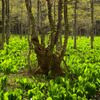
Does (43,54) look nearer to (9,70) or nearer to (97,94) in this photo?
(9,70)

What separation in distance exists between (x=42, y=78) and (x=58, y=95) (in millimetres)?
1830

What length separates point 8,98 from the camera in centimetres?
327

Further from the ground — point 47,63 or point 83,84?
point 47,63

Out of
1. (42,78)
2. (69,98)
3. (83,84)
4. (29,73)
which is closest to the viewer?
(69,98)

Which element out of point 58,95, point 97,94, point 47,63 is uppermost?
point 47,63

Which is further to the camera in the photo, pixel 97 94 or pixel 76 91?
pixel 97 94

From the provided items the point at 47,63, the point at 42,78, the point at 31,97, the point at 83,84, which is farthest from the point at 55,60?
the point at 31,97

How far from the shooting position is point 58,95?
10.8ft

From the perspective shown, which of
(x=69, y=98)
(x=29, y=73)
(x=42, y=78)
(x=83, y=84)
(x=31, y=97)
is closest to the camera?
(x=69, y=98)

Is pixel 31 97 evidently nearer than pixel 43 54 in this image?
Yes

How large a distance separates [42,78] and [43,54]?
0.82m

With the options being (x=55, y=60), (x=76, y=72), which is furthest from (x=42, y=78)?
(x=76, y=72)

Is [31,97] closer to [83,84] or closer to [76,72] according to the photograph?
[83,84]

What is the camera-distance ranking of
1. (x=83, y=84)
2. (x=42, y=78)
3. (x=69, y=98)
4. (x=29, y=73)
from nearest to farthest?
(x=69, y=98) < (x=83, y=84) < (x=42, y=78) < (x=29, y=73)
